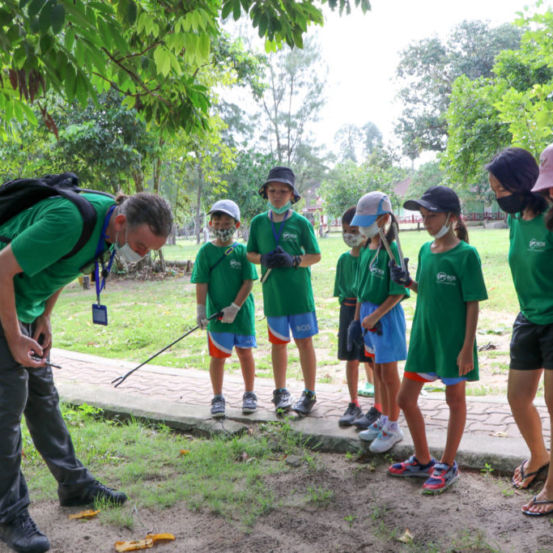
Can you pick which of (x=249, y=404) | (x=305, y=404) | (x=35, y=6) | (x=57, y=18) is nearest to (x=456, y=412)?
(x=305, y=404)

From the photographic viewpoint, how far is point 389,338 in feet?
12.9

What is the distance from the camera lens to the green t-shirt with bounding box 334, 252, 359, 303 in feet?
15.5

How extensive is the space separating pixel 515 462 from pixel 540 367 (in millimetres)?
766

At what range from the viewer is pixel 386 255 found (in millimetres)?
3938

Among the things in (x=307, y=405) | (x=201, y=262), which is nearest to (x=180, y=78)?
(x=201, y=262)

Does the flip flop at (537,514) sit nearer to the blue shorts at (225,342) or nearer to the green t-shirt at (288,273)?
the green t-shirt at (288,273)

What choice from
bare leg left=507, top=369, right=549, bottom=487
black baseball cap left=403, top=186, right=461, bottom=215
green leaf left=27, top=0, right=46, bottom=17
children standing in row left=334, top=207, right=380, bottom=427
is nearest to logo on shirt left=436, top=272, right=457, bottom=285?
black baseball cap left=403, top=186, right=461, bottom=215

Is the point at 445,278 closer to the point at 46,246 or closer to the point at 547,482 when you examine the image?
the point at 547,482

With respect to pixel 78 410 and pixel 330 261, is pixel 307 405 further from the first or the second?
pixel 330 261

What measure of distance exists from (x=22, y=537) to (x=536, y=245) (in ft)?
10.2

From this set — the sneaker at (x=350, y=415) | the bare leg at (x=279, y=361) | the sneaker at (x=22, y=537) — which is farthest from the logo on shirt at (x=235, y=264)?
the sneaker at (x=22, y=537)

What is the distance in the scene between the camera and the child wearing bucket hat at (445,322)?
3275 millimetres

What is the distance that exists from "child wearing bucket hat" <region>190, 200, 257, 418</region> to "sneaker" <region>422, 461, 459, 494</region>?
5.84 ft

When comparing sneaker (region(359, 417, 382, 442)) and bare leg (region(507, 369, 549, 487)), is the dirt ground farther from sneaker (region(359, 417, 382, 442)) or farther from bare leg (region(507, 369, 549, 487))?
sneaker (region(359, 417, 382, 442))
